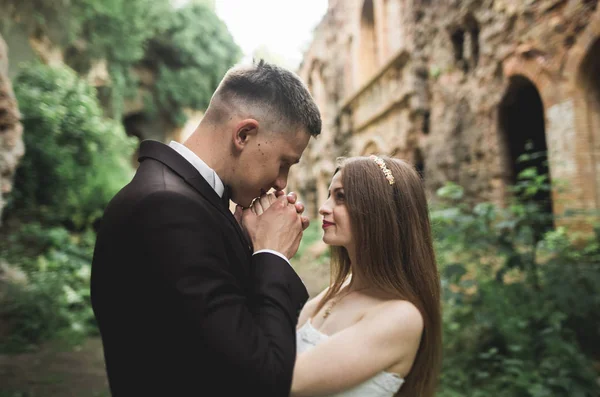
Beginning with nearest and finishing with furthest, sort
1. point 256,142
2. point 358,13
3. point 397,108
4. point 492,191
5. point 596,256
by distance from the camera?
1. point 256,142
2. point 596,256
3. point 492,191
4. point 397,108
5. point 358,13

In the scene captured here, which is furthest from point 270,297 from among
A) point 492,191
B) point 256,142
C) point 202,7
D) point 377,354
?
point 202,7

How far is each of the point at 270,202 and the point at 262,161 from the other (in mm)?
161

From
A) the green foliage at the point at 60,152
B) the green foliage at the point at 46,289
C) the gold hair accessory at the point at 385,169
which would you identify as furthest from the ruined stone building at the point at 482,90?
Result: the green foliage at the point at 46,289

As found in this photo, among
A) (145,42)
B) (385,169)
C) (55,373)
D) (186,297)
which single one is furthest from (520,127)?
(145,42)

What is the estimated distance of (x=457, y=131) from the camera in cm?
982

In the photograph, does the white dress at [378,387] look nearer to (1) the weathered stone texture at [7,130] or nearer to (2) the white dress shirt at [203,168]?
(2) the white dress shirt at [203,168]

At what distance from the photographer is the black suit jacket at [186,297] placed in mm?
1104

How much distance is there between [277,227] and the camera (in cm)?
146

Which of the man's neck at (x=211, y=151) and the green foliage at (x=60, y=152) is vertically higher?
the green foliage at (x=60, y=152)

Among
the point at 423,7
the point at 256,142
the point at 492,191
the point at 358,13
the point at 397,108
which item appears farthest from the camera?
the point at 358,13

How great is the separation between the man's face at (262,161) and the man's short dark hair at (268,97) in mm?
41

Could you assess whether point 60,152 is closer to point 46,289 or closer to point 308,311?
point 46,289

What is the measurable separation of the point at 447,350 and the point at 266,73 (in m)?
4.61

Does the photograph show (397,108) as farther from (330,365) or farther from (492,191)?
Answer: (330,365)
